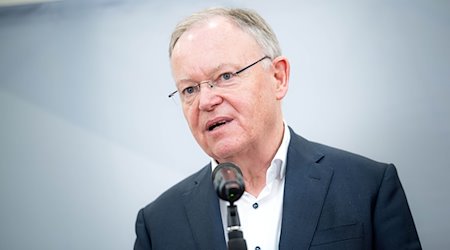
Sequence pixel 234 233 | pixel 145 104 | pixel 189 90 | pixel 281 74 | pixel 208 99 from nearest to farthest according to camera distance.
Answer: pixel 234 233 < pixel 208 99 < pixel 189 90 < pixel 281 74 < pixel 145 104

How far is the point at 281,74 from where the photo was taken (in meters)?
2.50

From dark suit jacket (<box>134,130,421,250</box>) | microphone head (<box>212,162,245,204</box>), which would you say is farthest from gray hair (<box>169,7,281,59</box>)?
microphone head (<box>212,162,245,204</box>)

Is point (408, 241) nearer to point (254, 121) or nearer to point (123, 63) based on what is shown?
point (254, 121)

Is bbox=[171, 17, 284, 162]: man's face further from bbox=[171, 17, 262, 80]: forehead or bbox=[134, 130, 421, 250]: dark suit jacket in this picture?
bbox=[134, 130, 421, 250]: dark suit jacket

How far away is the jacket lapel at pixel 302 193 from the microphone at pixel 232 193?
0.66 metres

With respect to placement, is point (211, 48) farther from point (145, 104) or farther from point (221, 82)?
point (145, 104)

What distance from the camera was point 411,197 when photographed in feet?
8.73

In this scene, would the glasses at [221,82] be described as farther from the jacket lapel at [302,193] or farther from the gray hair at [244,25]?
the jacket lapel at [302,193]

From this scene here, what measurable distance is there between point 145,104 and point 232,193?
1417 mm

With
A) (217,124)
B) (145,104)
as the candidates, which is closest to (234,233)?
(217,124)

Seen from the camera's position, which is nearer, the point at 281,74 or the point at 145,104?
the point at 281,74

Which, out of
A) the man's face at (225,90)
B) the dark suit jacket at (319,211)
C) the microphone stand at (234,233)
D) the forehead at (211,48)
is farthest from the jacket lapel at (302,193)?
the microphone stand at (234,233)

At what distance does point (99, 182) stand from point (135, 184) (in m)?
0.19

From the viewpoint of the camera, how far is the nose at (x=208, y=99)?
7.38 feet
